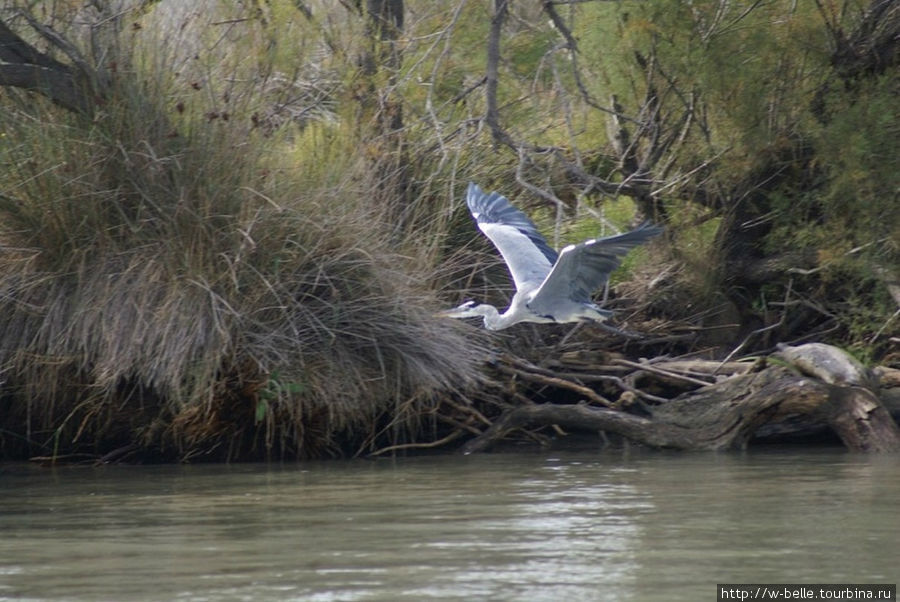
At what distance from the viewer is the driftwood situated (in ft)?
22.8

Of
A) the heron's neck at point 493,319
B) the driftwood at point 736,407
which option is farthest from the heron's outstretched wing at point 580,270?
the driftwood at point 736,407

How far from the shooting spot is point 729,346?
8758mm

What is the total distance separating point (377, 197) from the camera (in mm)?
7770

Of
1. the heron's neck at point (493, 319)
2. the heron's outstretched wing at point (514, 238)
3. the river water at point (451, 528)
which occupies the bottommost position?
the river water at point (451, 528)

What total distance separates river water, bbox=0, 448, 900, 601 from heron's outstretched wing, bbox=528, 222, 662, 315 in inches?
34.1

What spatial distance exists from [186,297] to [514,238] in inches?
70.8

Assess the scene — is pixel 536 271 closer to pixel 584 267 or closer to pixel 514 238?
pixel 514 238

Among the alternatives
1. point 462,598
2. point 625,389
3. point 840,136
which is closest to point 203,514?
point 462,598

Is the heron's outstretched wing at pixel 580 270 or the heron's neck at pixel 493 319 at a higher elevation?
the heron's outstretched wing at pixel 580 270

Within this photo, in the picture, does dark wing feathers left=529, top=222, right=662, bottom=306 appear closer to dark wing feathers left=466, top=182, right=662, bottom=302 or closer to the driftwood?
dark wing feathers left=466, top=182, right=662, bottom=302

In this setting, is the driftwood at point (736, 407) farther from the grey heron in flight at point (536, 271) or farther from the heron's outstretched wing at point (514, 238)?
the heron's outstretched wing at point (514, 238)

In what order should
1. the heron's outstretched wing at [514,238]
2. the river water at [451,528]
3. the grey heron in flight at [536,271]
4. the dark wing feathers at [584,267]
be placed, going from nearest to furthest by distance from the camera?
the river water at [451,528]
the dark wing feathers at [584,267]
the grey heron in flight at [536,271]
the heron's outstretched wing at [514,238]

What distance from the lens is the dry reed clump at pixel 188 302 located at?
657cm

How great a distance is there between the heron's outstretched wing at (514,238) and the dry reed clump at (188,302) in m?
0.50
